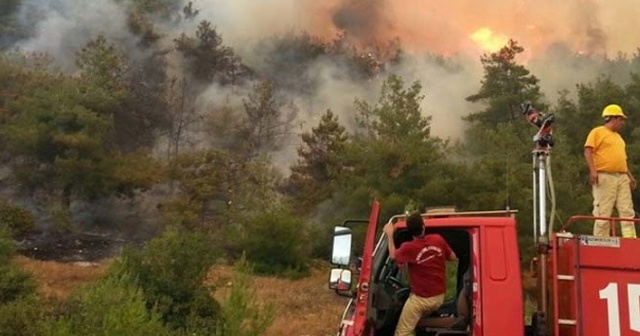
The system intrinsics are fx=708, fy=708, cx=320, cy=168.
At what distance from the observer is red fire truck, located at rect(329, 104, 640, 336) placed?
505 centimetres

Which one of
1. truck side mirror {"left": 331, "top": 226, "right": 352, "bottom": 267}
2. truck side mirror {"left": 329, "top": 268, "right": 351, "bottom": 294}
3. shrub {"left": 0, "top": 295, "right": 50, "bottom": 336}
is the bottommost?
shrub {"left": 0, "top": 295, "right": 50, "bottom": 336}

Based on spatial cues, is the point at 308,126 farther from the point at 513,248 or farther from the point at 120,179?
the point at 513,248

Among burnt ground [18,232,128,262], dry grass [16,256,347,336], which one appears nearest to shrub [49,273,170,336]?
dry grass [16,256,347,336]

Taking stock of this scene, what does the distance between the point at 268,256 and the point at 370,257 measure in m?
21.6

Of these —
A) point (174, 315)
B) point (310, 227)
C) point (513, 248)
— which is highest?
point (310, 227)

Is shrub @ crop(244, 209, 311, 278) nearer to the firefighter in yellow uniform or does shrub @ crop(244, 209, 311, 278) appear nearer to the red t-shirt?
the firefighter in yellow uniform

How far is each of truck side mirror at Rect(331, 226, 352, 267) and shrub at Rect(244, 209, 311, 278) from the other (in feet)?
68.9

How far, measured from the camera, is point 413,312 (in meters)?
5.52

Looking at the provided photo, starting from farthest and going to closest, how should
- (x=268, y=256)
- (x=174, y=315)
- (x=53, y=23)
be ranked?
1. (x=53, y=23)
2. (x=268, y=256)
3. (x=174, y=315)

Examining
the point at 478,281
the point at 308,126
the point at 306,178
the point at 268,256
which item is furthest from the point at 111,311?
the point at 308,126

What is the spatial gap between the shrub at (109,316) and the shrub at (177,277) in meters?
3.93

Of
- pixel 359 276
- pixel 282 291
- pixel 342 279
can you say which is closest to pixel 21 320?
pixel 342 279

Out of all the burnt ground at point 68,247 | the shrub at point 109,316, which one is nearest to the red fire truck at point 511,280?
the shrub at point 109,316

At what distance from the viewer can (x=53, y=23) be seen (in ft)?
219
